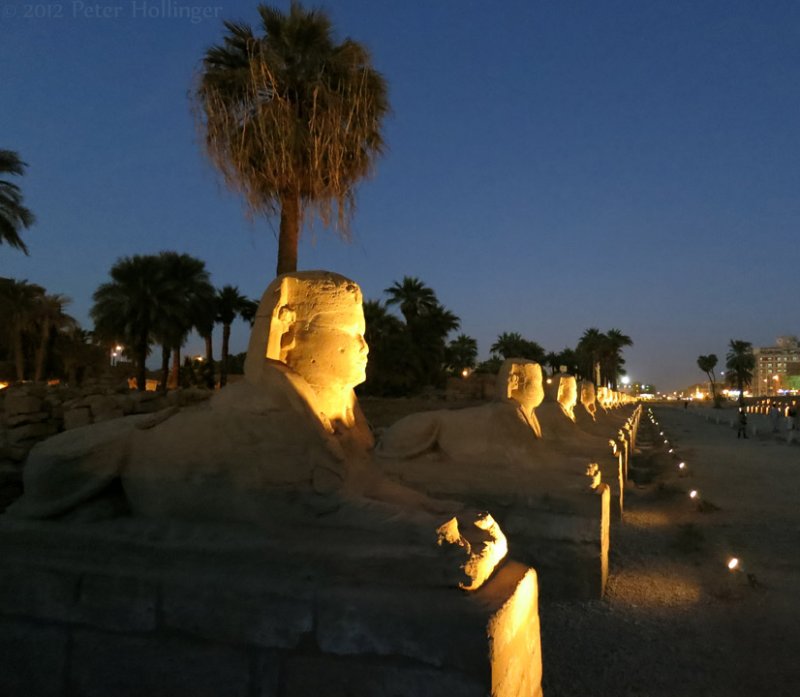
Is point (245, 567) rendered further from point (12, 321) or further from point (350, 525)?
point (12, 321)

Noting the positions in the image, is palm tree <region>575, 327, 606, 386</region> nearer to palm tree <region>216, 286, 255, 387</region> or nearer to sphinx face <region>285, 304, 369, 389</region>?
palm tree <region>216, 286, 255, 387</region>

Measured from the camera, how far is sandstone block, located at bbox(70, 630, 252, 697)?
2.23 meters

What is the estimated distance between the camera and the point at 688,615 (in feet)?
13.3

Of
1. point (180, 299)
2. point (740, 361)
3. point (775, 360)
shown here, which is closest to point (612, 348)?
point (740, 361)

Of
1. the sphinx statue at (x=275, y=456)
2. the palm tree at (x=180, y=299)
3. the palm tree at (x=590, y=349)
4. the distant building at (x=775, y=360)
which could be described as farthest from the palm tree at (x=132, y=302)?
the distant building at (x=775, y=360)

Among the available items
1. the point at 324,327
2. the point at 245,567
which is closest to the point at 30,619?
the point at 245,567

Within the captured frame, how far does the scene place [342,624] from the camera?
83.8 inches

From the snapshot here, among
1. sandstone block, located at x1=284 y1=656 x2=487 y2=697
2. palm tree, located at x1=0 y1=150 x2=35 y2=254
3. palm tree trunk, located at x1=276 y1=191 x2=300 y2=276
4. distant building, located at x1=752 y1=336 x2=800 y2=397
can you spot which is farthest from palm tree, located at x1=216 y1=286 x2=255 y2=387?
distant building, located at x1=752 y1=336 x2=800 y2=397

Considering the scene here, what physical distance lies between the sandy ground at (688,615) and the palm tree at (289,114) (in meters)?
5.15

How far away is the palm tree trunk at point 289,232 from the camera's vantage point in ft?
26.1

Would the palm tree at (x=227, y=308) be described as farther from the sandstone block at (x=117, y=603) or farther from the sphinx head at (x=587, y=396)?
the sandstone block at (x=117, y=603)

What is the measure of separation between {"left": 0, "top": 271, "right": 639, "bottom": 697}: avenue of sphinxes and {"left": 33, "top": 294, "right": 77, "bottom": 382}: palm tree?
22906 mm

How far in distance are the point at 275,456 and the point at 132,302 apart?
18.5 metres

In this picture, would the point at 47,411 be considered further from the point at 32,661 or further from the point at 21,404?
the point at 32,661
